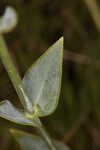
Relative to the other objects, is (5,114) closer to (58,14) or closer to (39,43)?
(39,43)

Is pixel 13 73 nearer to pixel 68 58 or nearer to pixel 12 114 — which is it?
pixel 12 114

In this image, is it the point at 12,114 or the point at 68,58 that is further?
the point at 68,58

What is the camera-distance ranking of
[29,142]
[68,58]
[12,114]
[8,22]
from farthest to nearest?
[68,58] < [29,142] < [12,114] < [8,22]

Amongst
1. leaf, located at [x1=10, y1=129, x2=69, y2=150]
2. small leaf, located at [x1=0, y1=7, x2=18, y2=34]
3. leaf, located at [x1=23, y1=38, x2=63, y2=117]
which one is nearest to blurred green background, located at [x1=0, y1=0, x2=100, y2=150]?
leaf, located at [x1=10, y1=129, x2=69, y2=150]

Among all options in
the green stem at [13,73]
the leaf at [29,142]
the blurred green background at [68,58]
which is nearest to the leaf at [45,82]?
the green stem at [13,73]

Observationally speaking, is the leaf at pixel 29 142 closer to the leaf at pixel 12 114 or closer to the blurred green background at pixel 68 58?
the leaf at pixel 12 114

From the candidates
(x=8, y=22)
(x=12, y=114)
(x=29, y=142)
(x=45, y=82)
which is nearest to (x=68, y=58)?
(x=29, y=142)

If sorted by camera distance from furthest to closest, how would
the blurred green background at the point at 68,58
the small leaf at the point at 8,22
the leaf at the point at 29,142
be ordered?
the blurred green background at the point at 68,58, the leaf at the point at 29,142, the small leaf at the point at 8,22
